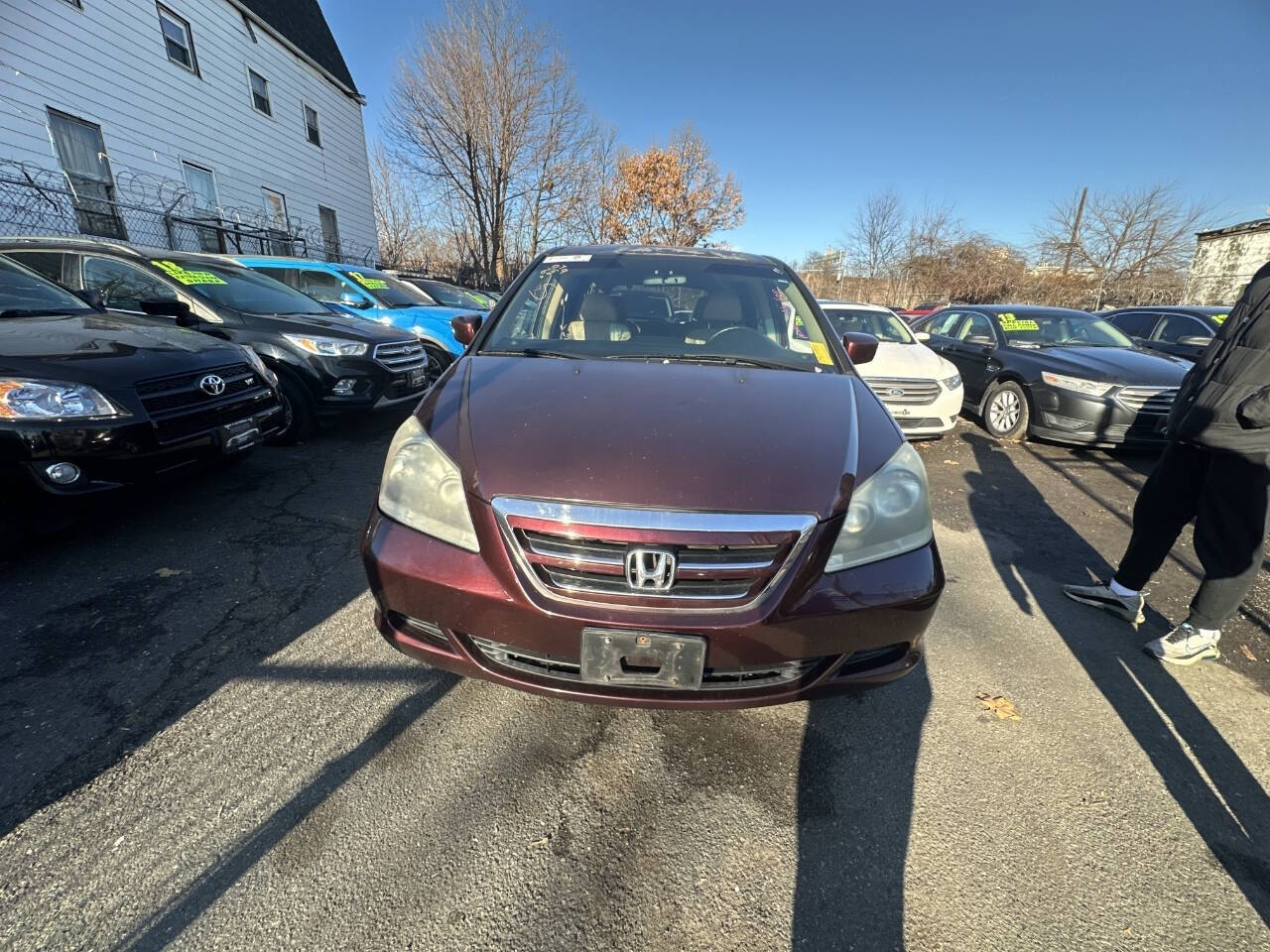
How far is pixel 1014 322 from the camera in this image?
717 cm

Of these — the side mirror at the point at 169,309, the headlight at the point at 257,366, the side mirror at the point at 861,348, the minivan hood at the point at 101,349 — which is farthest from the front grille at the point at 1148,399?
the side mirror at the point at 169,309

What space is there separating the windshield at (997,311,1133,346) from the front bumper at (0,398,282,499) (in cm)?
821

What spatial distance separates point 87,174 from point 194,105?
3187 millimetres

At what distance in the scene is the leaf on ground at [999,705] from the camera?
7.04 ft

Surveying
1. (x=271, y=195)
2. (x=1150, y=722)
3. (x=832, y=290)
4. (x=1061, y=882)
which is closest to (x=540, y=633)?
(x=1061, y=882)

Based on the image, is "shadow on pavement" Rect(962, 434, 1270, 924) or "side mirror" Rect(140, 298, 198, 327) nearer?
"shadow on pavement" Rect(962, 434, 1270, 924)

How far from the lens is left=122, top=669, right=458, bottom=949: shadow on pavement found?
1.30 meters

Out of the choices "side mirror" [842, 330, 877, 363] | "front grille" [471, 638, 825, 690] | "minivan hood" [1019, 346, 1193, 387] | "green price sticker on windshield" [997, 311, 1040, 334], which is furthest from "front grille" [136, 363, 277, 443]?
"green price sticker on windshield" [997, 311, 1040, 334]

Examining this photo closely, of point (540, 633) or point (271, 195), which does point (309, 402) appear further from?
point (271, 195)

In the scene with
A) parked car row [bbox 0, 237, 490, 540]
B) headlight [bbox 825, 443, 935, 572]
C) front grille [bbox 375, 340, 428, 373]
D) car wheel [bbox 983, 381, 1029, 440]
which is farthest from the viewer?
car wheel [bbox 983, 381, 1029, 440]

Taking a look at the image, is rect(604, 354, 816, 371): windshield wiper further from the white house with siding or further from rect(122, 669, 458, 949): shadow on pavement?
the white house with siding

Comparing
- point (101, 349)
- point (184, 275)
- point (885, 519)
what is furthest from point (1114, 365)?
point (184, 275)

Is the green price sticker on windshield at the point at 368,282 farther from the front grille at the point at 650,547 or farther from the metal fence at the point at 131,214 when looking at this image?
the front grille at the point at 650,547

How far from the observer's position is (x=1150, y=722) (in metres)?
2.13
